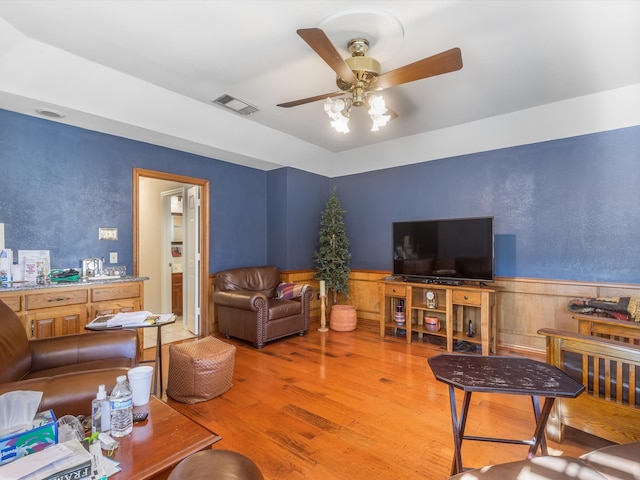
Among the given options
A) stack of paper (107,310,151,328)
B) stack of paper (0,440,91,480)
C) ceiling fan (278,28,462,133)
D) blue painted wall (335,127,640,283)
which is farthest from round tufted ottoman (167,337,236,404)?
blue painted wall (335,127,640,283)

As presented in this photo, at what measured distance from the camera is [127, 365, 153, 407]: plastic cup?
1.43 metres

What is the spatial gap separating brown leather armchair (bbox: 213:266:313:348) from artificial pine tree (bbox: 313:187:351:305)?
73 centimetres

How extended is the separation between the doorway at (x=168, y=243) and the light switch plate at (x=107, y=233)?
0.67 feet

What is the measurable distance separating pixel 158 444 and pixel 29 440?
1.29 feet

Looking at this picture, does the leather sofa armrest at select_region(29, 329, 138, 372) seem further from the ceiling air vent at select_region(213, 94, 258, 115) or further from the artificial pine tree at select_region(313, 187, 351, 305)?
the artificial pine tree at select_region(313, 187, 351, 305)

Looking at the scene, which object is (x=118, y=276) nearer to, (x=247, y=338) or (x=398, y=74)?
(x=247, y=338)

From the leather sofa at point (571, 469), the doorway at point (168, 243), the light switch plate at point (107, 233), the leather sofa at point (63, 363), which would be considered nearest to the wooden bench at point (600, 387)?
the leather sofa at point (571, 469)

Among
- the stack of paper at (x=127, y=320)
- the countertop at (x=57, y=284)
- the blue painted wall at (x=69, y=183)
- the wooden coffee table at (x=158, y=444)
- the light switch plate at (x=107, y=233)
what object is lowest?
the wooden coffee table at (x=158, y=444)

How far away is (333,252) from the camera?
5.02m

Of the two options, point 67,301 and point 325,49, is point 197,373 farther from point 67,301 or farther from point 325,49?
point 325,49

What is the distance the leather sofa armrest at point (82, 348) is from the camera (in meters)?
1.95

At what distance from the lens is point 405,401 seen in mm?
2561

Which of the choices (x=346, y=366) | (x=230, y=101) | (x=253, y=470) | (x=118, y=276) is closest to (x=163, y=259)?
(x=118, y=276)

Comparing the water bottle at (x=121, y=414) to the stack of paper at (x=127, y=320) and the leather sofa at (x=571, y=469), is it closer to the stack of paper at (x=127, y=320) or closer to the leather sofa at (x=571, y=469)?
the stack of paper at (x=127, y=320)
